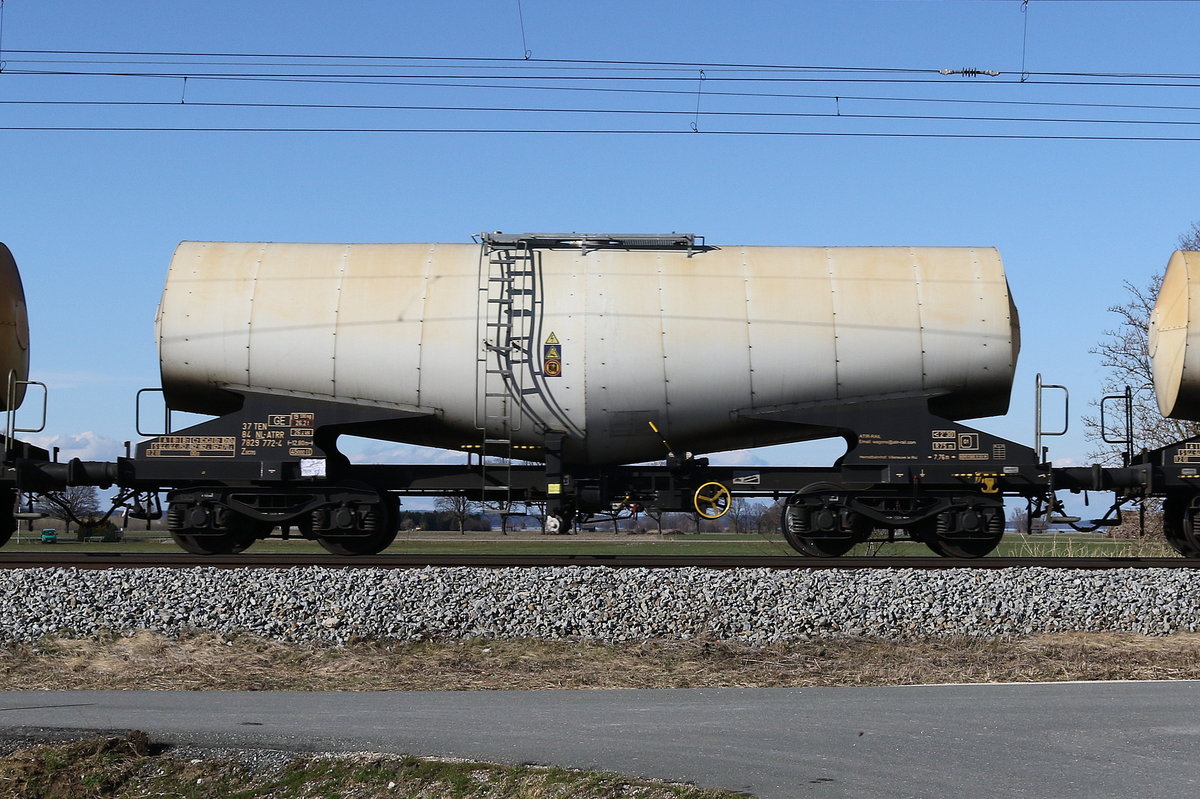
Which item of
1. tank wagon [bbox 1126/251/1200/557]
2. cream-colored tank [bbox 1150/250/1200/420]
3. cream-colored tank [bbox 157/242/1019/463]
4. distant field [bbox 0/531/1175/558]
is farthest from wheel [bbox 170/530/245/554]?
cream-colored tank [bbox 1150/250/1200/420]

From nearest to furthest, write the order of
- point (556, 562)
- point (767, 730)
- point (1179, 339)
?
point (767, 730) < point (556, 562) < point (1179, 339)

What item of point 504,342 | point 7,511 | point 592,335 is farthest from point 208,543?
point 592,335

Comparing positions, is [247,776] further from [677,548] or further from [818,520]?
[677,548]

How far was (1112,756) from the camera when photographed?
684cm

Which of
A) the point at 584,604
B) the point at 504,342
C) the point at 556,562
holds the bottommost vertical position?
the point at 584,604

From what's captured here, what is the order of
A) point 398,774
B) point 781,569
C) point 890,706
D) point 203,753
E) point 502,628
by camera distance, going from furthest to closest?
point 781,569
point 502,628
point 890,706
point 203,753
point 398,774

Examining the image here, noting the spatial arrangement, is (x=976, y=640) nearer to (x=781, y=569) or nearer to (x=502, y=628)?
(x=781, y=569)

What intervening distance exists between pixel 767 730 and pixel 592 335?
6.99 meters

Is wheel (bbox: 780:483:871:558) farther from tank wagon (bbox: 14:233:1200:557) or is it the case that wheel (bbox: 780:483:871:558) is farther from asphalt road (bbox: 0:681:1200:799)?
asphalt road (bbox: 0:681:1200:799)

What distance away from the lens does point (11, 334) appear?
48.8ft

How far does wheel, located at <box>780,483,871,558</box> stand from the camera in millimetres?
→ 13891

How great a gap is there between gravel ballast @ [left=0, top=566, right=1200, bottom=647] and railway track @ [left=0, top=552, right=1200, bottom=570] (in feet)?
1.67

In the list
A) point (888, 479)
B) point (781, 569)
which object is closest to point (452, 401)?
point (781, 569)

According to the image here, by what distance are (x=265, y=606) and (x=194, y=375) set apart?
159 inches
